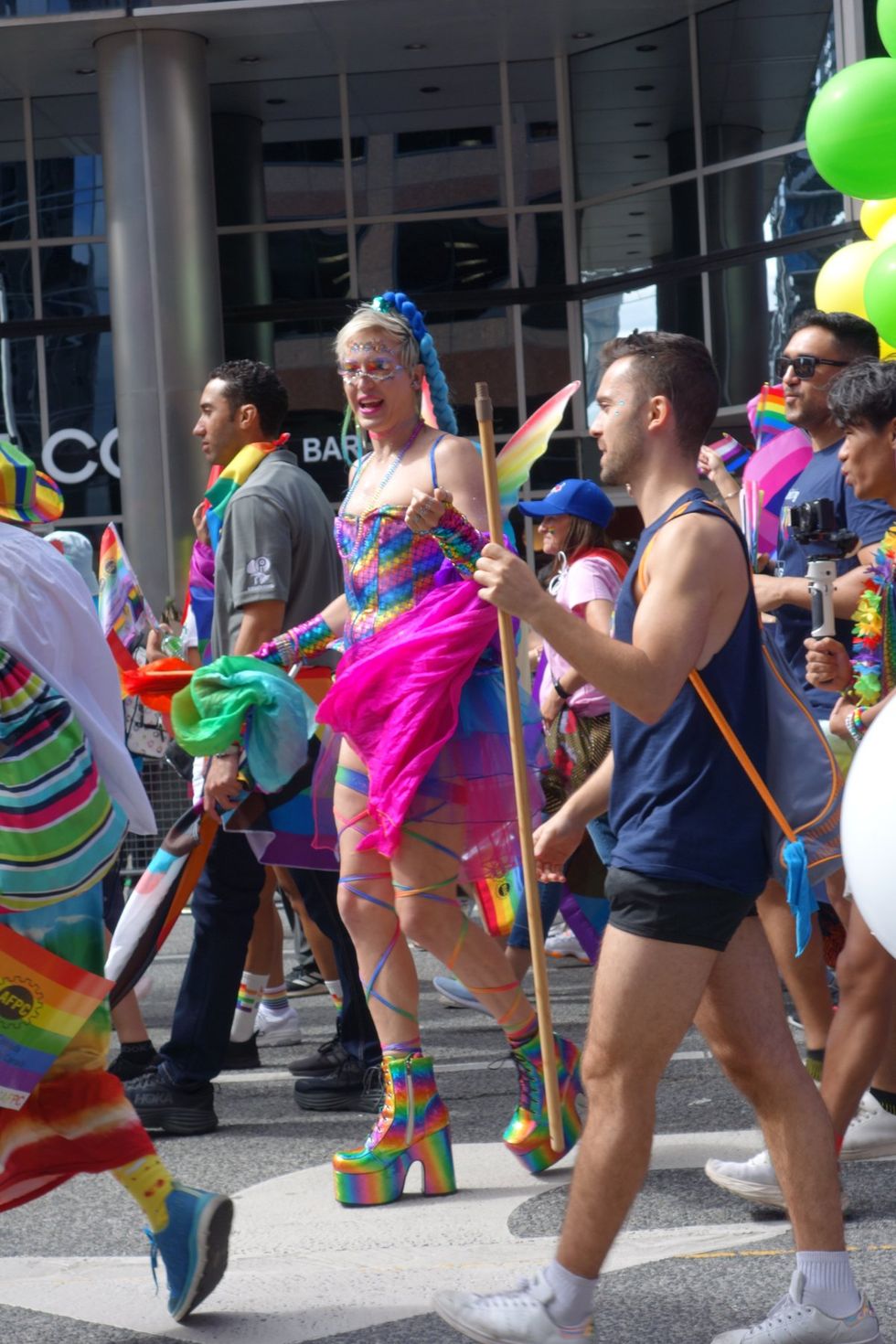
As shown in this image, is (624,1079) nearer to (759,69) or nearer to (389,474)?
(389,474)

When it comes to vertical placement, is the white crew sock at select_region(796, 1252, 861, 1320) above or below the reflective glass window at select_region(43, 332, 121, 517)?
below

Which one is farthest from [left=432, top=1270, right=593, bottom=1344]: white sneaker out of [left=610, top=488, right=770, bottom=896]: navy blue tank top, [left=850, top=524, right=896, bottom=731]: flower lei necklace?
[left=850, top=524, right=896, bottom=731]: flower lei necklace

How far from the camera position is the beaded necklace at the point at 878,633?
4.37 m

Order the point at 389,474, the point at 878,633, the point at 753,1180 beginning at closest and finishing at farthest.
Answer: the point at 753,1180 → the point at 878,633 → the point at 389,474

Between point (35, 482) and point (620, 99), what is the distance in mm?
15482

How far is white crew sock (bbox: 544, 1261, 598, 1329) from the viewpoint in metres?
3.16

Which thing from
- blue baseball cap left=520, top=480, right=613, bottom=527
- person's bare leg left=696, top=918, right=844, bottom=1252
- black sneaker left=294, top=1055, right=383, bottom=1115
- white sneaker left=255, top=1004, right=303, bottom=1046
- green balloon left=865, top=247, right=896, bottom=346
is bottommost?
white sneaker left=255, top=1004, right=303, bottom=1046

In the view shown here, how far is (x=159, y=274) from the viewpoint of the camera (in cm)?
1650

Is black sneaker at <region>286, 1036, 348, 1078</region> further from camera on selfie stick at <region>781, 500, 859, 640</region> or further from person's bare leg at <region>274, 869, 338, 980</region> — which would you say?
camera on selfie stick at <region>781, 500, 859, 640</region>

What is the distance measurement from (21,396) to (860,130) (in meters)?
13.4

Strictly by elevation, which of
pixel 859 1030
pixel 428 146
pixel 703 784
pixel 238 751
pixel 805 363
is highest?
pixel 428 146

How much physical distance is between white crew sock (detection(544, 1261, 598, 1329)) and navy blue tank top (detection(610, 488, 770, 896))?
2.41ft

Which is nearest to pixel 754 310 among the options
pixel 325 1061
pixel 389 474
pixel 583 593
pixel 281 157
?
pixel 281 157

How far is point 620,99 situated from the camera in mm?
18094
